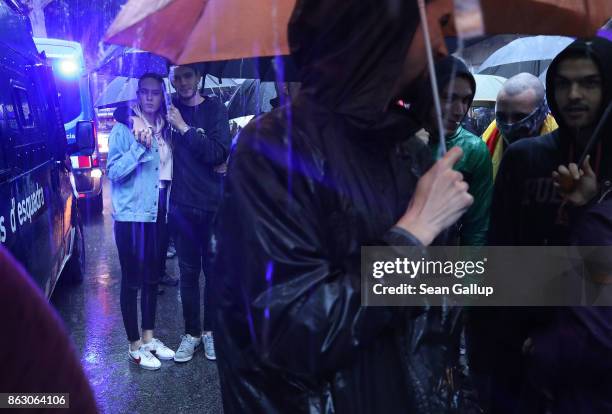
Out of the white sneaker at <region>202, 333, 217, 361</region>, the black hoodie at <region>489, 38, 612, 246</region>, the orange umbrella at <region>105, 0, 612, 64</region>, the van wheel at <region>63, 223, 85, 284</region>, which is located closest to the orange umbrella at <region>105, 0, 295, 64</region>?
the orange umbrella at <region>105, 0, 612, 64</region>

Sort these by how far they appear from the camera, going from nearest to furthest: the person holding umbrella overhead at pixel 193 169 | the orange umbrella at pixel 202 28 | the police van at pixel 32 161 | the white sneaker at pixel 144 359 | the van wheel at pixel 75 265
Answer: the orange umbrella at pixel 202 28 → the police van at pixel 32 161 → the person holding umbrella overhead at pixel 193 169 → the white sneaker at pixel 144 359 → the van wheel at pixel 75 265

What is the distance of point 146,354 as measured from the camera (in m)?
4.29

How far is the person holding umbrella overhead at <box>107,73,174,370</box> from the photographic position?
400cm

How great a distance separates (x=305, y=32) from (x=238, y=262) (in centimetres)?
58

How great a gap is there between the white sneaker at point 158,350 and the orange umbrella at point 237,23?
2.70 meters

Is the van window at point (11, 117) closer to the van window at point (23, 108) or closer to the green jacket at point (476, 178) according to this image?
the van window at point (23, 108)

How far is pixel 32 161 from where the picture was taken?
3984 millimetres

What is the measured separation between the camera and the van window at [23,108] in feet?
12.2

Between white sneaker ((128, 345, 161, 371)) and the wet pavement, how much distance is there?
4cm

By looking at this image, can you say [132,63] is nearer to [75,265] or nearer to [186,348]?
[75,265]

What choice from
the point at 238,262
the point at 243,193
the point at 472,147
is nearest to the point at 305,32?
the point at 243,193

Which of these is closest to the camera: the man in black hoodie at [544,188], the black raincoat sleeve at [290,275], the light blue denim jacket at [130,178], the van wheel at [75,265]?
the black raincoat sleeve at [290,275]

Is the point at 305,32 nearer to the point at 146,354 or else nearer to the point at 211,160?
the point at 211,160

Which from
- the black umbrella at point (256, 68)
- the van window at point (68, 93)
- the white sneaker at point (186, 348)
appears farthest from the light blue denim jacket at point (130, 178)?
the van window at point (68, 93)
